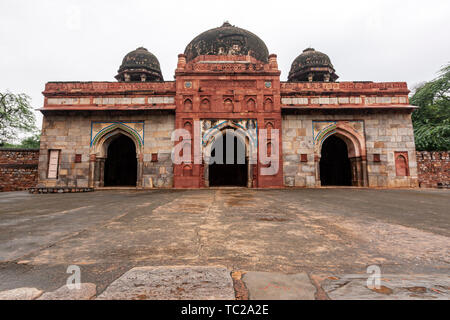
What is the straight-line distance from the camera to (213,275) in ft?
3.77

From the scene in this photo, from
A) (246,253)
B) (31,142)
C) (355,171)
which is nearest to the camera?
(246,253)

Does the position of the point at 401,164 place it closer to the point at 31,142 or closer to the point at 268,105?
the point at 268,105

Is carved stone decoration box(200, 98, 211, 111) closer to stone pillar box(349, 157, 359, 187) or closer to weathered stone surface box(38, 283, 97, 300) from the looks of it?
stone pillar box(349, 157, 359, 187)

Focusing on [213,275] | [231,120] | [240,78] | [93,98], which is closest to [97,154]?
[93,98]

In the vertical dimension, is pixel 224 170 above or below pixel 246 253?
above

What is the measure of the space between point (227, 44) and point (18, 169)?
1302 centimetres

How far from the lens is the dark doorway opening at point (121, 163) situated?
1260 centimetres

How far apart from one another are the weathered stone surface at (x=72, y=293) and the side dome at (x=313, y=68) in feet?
→ 54.2

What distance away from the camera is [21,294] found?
0.97 m

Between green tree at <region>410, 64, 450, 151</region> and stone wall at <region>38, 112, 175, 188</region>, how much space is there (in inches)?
630

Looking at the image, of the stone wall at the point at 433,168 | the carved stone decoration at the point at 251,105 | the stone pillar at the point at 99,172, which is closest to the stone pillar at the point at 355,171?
the stone wall at the point at 433,168

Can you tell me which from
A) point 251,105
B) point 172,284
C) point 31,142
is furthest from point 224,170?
point 31,142

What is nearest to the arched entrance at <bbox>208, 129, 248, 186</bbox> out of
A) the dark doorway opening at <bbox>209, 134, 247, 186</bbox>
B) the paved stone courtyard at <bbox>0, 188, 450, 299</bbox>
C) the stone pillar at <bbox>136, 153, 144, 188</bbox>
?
the dark doorway opening at <bbox>209, 134, 247, 186</bbox>

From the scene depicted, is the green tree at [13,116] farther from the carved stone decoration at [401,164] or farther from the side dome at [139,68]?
the carved stone decoration at [401,164]
